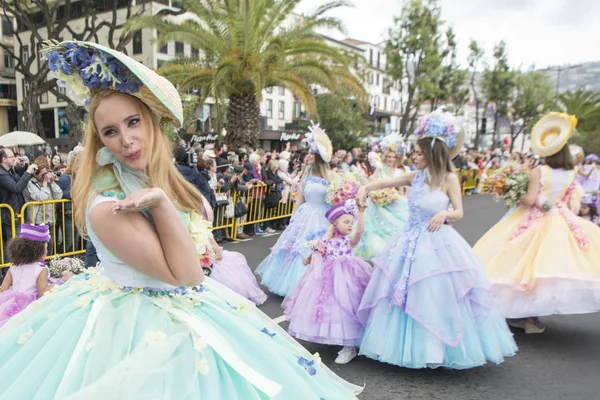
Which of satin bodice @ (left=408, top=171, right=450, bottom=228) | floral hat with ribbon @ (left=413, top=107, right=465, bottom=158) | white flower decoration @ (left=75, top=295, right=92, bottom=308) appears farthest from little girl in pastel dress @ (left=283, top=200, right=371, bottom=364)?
white flower decoration @ (left=75, top=295, right=92, bottom=308)

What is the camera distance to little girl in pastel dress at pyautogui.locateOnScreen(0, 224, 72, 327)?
4.03 m

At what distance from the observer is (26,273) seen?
412cm

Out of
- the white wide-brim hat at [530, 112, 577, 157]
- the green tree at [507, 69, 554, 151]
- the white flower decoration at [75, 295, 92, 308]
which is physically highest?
the green tree at [507, 69, 554, 151]

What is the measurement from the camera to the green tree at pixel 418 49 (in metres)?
27.6

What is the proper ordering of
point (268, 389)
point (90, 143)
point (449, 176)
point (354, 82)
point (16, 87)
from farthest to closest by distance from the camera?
point (16, 87), point (354, 82), point (449, 176), point (90, 143), point (268, 389)

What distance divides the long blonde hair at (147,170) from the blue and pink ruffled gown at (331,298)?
8.52 ft

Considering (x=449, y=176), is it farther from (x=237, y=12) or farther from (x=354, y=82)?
(x=354, y=82)

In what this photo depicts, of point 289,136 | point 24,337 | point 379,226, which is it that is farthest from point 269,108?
point 24,337

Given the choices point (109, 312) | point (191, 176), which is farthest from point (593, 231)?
point (191, 176)

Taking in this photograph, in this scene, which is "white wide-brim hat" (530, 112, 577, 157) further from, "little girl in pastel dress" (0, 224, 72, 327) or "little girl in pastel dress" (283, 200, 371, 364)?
"little girl in pastel dress" (0, 224, 72, 327)

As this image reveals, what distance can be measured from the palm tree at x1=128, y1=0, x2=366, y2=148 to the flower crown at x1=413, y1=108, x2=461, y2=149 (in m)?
8.89

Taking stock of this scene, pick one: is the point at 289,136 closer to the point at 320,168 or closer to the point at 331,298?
the point at 320,168

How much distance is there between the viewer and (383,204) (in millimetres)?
8438

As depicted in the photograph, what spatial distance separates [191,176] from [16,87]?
42.8m
